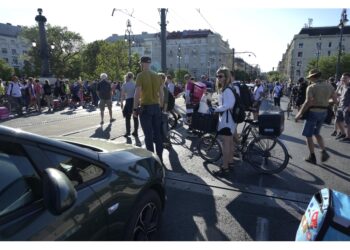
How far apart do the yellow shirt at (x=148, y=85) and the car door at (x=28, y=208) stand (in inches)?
138

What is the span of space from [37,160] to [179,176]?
346cm

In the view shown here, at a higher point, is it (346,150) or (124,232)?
(124,232)

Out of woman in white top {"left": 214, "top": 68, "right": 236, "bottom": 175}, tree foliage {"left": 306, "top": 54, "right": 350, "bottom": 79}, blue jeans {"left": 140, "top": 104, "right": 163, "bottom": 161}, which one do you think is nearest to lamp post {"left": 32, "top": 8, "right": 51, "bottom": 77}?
blue jeans {"left": 140, "top": 104, "right": 163, "bottom": 161}

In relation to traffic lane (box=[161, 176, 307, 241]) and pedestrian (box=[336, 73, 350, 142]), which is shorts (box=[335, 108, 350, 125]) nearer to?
pedestrian (box=[336, 73, 350, 142])

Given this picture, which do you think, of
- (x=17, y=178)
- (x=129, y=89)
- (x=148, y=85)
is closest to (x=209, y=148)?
(x=148, y=85)

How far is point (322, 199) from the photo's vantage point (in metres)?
2.20

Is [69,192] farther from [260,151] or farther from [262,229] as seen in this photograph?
[260,151]

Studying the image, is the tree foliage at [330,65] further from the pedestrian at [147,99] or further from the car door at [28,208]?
the car door at [28,208]

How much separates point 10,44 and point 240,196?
105462 mm

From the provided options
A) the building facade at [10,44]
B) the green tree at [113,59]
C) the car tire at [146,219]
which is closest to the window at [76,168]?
the car tire at [146,219]

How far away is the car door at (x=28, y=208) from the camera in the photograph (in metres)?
1.54

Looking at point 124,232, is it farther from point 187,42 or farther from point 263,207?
point 187,42

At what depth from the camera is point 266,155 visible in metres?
5.20

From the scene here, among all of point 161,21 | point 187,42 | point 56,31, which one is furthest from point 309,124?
point 187,42
